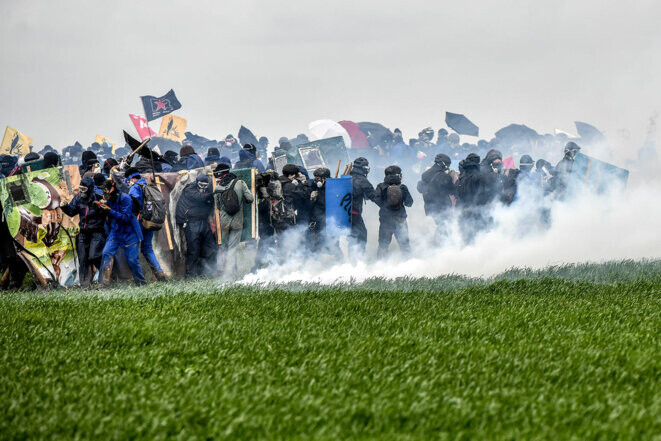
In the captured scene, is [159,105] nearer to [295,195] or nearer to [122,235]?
[295,195]

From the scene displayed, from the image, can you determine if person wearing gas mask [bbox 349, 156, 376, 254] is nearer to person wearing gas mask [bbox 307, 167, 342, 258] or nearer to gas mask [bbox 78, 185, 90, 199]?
person wearing gas mask [bbox 307, 167, 342, 258]

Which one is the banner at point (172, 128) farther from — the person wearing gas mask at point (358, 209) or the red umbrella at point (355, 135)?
the person wearing gas mask at point (358, 209)

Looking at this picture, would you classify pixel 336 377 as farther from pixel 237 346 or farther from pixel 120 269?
pixel 120 269

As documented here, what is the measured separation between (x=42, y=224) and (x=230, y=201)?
10.2 feet

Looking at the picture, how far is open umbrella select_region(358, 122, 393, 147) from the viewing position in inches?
1193

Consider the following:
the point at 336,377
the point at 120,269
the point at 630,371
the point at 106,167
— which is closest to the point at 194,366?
the point at 336,377

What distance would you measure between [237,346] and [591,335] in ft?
11.4

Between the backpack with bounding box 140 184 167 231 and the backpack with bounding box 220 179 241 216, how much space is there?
3.83 feet

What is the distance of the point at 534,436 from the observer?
16.3 ft

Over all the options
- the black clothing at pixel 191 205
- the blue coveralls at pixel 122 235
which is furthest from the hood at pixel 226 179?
the blue coveralls at pixel 122 235

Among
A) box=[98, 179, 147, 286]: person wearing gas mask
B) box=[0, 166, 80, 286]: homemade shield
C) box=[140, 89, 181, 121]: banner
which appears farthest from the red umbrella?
box=[98, 179, 147, 286]: person wearing gas mask

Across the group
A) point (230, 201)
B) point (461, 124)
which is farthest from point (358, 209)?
point (461, 124)

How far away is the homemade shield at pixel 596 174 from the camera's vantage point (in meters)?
18.3

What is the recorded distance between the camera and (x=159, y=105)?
2519cm
